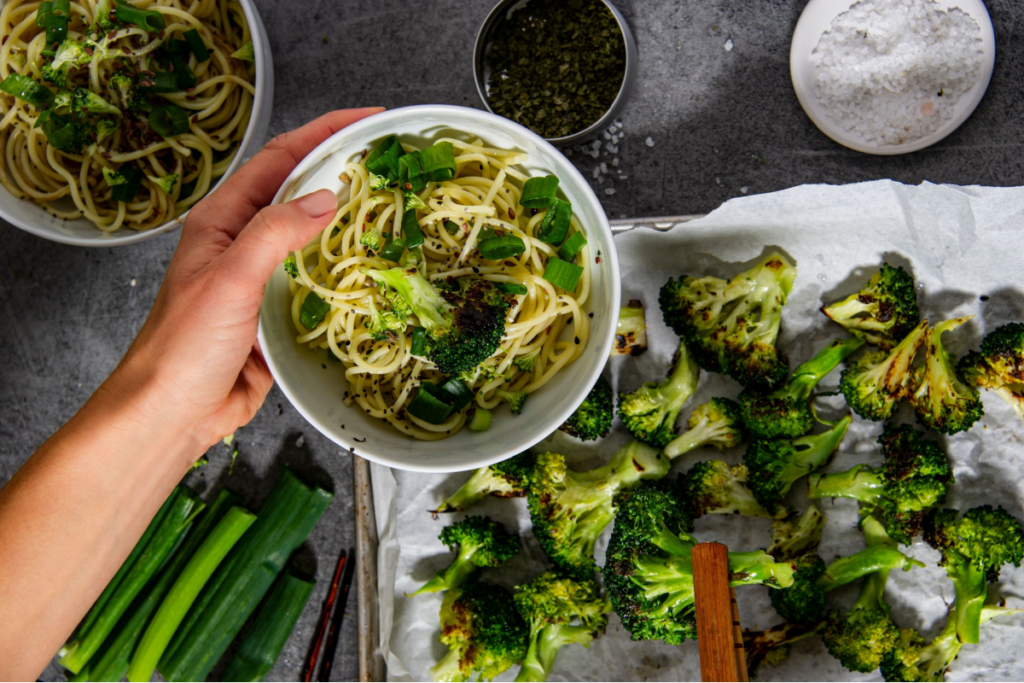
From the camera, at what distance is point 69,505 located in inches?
Answer: 72.7

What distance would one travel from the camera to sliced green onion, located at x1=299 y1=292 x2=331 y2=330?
5.92 feet

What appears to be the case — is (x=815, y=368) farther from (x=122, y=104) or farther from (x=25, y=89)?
(x=25, y=89)

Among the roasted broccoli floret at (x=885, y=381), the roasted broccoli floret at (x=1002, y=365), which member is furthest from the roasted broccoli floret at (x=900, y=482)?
the roasted broccoli floret at (x=1002, y=365)

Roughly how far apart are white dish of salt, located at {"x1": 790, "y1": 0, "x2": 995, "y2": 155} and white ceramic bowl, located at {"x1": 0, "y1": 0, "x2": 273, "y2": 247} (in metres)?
1.89

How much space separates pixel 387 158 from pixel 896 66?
1863 mm

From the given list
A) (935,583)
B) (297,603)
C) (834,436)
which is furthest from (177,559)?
(935,583)

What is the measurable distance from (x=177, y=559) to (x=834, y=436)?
2.49 meters

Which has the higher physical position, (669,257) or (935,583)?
(669,257)

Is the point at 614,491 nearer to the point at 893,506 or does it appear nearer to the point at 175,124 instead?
the point at 893,506

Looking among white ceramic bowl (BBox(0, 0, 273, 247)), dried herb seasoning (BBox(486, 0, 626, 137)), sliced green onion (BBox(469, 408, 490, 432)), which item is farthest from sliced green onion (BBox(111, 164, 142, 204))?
sliced green onion (BBox(469, 408, 490, 432))

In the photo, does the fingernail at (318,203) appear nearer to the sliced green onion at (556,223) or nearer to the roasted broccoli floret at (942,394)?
the sliced green onion at (556,223)

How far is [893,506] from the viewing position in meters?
2.02

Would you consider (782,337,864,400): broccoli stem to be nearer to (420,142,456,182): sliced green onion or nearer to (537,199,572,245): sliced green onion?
(537,199,572,245): sliced green onion

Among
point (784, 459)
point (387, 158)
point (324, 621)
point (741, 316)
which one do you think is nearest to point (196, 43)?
point (387, 158)
